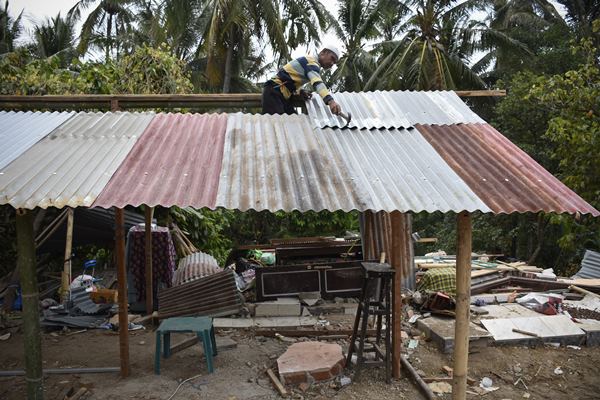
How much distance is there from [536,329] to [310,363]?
12.0 ft

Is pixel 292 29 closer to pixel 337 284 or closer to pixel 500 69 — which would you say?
pixel 500 69

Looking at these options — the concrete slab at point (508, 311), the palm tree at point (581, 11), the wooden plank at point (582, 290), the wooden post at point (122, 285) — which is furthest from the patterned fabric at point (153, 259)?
the palm tree at point (581, 11)

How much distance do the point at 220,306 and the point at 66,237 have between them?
356cm

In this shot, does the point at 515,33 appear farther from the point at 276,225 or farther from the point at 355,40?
the point at 276,225

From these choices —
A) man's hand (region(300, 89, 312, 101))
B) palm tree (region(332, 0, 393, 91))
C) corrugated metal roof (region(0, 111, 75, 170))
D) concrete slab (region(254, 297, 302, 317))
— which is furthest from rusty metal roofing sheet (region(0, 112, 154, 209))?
palm tree (region(332, 0, 393, 91))

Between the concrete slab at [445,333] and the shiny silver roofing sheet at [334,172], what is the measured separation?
335 cm

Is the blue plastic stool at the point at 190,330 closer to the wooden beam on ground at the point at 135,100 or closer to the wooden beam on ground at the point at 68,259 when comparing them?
the wooden beam on ground at the point at 135,100

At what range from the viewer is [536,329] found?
259 inches

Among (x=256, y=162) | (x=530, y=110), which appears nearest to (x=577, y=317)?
(x=256, y=162)

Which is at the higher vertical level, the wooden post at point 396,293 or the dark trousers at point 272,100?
the dark trousers at point 272,100

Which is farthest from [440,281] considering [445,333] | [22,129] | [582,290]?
[22,129]

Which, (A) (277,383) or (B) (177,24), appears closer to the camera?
(A) (277,383)

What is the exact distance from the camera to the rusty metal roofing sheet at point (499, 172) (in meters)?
3.24

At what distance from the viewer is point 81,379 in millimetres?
5070
